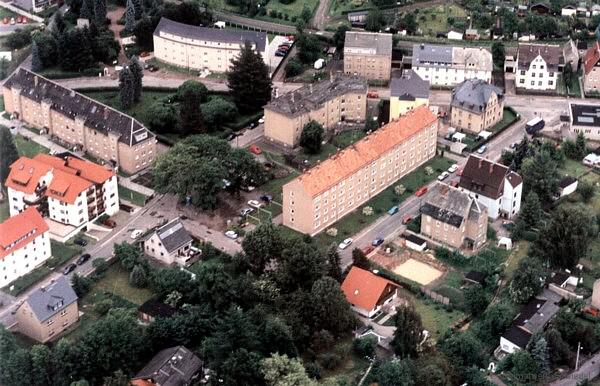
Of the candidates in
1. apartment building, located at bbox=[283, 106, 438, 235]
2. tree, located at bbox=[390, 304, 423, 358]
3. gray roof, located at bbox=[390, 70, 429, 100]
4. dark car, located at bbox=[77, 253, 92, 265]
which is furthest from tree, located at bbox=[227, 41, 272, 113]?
tree, located at bbox=[390, 304, 423, 358]

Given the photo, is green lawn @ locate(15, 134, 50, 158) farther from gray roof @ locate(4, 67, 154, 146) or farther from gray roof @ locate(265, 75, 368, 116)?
gray roof @ locate(265, 75, 368, 116)

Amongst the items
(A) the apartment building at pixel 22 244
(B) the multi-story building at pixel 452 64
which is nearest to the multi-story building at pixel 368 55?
(B) the multi-story building at pixel 452 64

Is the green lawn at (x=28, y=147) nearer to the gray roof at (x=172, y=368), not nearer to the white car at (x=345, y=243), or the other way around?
the white car at (x=345, y=243)

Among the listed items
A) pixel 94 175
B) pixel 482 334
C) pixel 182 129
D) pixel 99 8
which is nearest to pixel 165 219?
pixel 94 175

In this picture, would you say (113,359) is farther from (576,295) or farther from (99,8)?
(99,8)

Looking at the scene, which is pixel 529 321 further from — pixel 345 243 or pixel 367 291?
pixel 345 243

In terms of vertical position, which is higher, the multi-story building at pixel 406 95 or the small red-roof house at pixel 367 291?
the multi-story building at pixel 406 95
